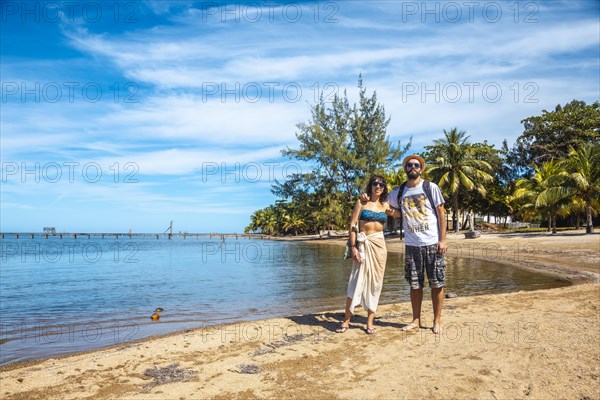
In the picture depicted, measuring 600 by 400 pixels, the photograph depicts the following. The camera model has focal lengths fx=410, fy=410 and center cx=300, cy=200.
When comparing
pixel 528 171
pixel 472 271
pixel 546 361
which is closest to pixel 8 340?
pixel 546 361

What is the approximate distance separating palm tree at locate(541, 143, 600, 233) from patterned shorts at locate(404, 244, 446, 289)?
2645cm

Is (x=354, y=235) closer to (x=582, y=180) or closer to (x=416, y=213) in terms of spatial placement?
(x=416, y=213)

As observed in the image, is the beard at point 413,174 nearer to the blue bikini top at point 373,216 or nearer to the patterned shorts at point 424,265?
the blue bikini top at point 373,216

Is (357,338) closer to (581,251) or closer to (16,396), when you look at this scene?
(16,396)

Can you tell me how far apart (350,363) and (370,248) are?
1669 millimetres

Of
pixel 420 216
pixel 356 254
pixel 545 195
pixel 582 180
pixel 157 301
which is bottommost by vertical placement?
pixel 157 301

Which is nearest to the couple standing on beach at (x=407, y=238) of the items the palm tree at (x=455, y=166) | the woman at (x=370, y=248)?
the woman at (x=370, y=248)

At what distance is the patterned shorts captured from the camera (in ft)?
17.7

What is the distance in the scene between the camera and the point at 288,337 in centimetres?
564

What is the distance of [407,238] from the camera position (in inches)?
223

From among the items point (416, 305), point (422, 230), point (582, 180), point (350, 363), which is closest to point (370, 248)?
point (422, 230)

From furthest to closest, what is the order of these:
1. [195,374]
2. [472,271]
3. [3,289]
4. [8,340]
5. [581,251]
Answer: [581,251] < [472,271] < [3,289] < [8,340] < [195,374]

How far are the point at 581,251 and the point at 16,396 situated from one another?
21.3 metres

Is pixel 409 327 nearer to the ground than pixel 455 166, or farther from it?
nearer to the ground
